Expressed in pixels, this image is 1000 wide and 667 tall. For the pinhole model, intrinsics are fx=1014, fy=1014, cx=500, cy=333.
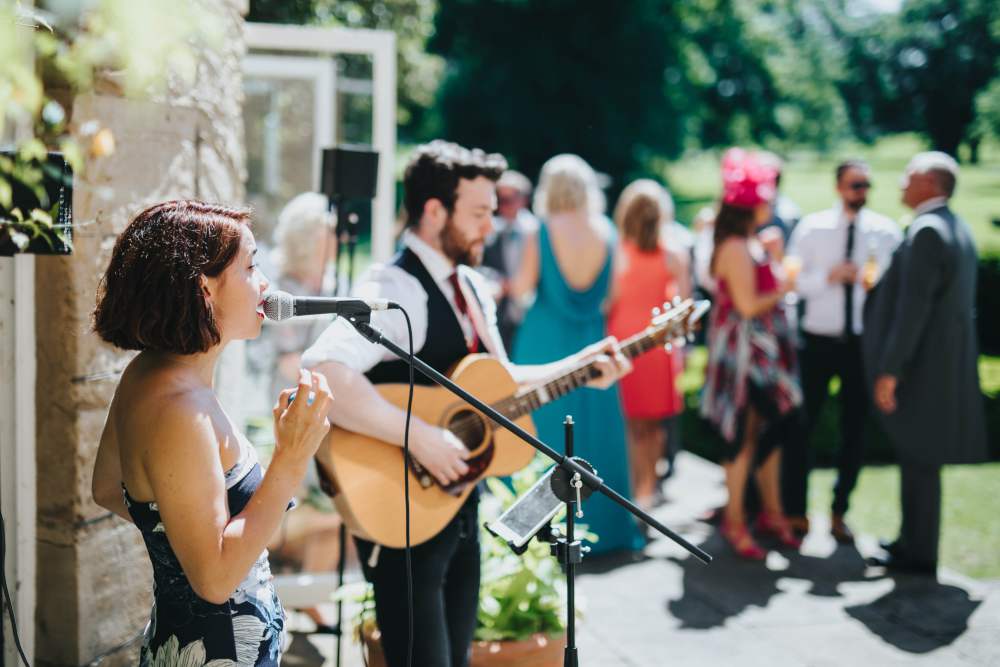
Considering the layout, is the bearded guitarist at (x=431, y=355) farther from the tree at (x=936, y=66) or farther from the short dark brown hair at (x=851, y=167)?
the tree at (x=936, y=66)

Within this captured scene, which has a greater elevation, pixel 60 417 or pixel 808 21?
pixel 808 21

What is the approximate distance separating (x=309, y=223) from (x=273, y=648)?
10.6 feet

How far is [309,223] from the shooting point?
5.14 m

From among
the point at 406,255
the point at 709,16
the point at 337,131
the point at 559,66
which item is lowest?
the point at 406,255

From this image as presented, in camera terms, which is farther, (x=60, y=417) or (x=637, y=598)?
(x=637, y=598)

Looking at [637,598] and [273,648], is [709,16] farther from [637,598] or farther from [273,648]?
[273,648]

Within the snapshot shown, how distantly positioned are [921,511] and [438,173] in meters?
3.40

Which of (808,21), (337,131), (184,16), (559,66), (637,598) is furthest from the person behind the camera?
(559,66)

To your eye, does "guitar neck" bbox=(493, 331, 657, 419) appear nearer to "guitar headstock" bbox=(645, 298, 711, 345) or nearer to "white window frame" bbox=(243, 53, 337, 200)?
"guitar headstock" bbox=(645, 298, 711, 345)

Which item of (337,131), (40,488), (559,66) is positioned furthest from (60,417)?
(559,66)

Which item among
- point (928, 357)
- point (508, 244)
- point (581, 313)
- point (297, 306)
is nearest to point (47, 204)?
point (297, 306)

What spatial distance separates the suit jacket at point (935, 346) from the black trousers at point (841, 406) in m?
0.63

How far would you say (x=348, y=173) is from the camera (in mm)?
4012

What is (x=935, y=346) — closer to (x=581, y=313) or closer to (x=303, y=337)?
(x=581, y=313)
